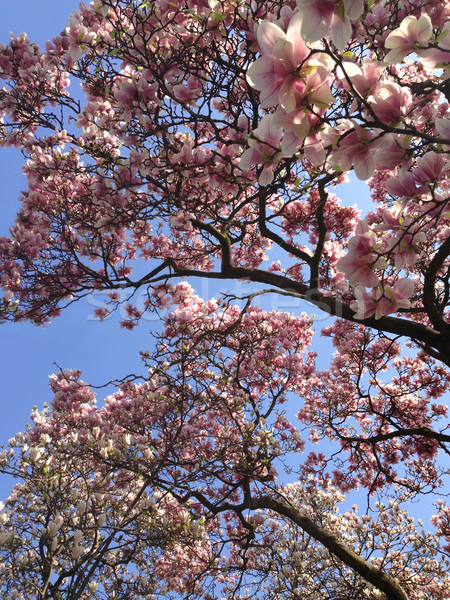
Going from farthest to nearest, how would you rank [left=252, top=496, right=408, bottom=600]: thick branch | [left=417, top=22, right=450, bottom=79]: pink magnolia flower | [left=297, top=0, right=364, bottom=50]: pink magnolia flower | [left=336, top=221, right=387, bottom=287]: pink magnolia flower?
1. [left=252, top=496, right=408, bottom=600]: thick branch
2. [left=336, top=221, right=387, bottom=287]: pink magnolia flower
3. [left=417, top=22, right=450, bottom=79]: pink magnolia flower
4. [left=297, top=0, right=364, bottom=50]: pink magnolia flower

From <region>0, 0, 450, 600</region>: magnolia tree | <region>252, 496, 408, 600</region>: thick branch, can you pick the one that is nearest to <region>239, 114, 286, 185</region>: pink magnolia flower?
<region>0, 0, 450, 600</region>: magnolia tree

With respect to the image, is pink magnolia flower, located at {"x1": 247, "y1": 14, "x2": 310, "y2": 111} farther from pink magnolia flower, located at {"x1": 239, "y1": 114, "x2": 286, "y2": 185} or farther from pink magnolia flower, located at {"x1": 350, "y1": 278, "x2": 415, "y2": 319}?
pink magnolia flower, located at {"x1": 350, "y1": 278, "x2": 415, "y2": 319}

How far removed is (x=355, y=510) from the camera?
886 cm

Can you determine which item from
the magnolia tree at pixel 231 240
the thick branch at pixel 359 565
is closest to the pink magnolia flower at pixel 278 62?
the magnolia tree at pixel 231 240

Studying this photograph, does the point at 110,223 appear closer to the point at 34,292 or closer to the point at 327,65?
the point at 34,292

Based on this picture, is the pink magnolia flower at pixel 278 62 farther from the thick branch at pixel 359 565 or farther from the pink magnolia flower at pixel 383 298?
the thick branch at pixel 359 565

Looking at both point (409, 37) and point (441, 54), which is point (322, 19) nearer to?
point (409, 37)

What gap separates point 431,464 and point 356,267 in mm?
5869

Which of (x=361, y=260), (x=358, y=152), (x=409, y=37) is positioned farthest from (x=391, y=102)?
(x=361, y=260)

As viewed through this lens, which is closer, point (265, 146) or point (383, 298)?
point (265, 146)

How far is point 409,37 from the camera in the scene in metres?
1.21

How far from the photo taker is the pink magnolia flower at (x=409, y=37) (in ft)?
3.87

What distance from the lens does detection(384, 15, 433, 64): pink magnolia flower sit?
3.87 ft

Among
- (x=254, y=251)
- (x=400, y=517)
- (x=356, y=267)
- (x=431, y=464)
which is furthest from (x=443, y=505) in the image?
(x=356, y=267)
